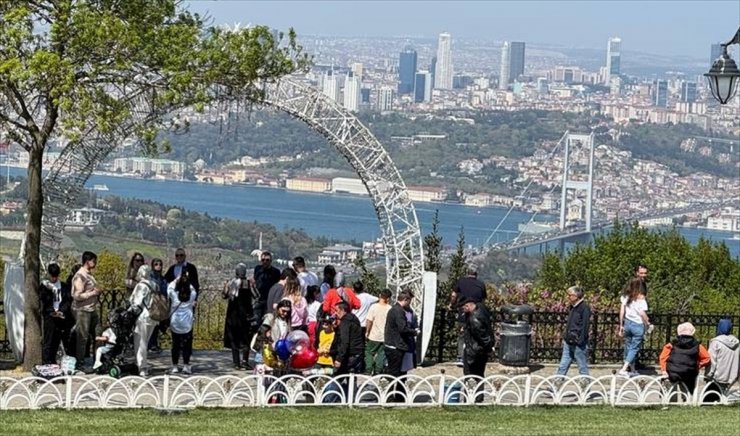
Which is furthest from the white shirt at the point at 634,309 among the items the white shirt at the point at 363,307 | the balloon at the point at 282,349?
the balloon at the point at 282,349

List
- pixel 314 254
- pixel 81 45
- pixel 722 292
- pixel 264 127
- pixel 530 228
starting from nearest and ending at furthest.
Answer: pixel 81 45, pixel 722 292, pixel 314 254, pixel 530 228, pixel 264 127

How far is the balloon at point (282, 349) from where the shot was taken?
43.7 feet

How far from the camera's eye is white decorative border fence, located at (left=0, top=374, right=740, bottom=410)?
12719 millimetres

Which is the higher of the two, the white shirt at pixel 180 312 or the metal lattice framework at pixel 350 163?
the metal lattice framework at pixel 350 163

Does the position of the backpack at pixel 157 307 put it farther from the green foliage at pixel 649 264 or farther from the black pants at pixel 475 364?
the green foliage at pixel 649 264

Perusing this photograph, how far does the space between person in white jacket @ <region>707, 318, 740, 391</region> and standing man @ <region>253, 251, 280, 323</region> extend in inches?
204

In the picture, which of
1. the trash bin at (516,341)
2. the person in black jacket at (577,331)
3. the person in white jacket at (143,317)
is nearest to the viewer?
the person in white jacket at (143,317)

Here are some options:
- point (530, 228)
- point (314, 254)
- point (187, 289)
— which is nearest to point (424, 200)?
point (530, 228)

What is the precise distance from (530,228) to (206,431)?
115 meters

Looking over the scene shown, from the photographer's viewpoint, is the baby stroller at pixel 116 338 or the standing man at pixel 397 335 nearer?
the standing man at pixel 397 335

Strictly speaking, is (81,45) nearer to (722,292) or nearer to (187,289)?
(187,289)

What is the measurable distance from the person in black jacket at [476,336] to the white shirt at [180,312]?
3.20 metres

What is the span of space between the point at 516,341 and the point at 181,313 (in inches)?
165

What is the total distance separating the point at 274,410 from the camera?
1286 cm
